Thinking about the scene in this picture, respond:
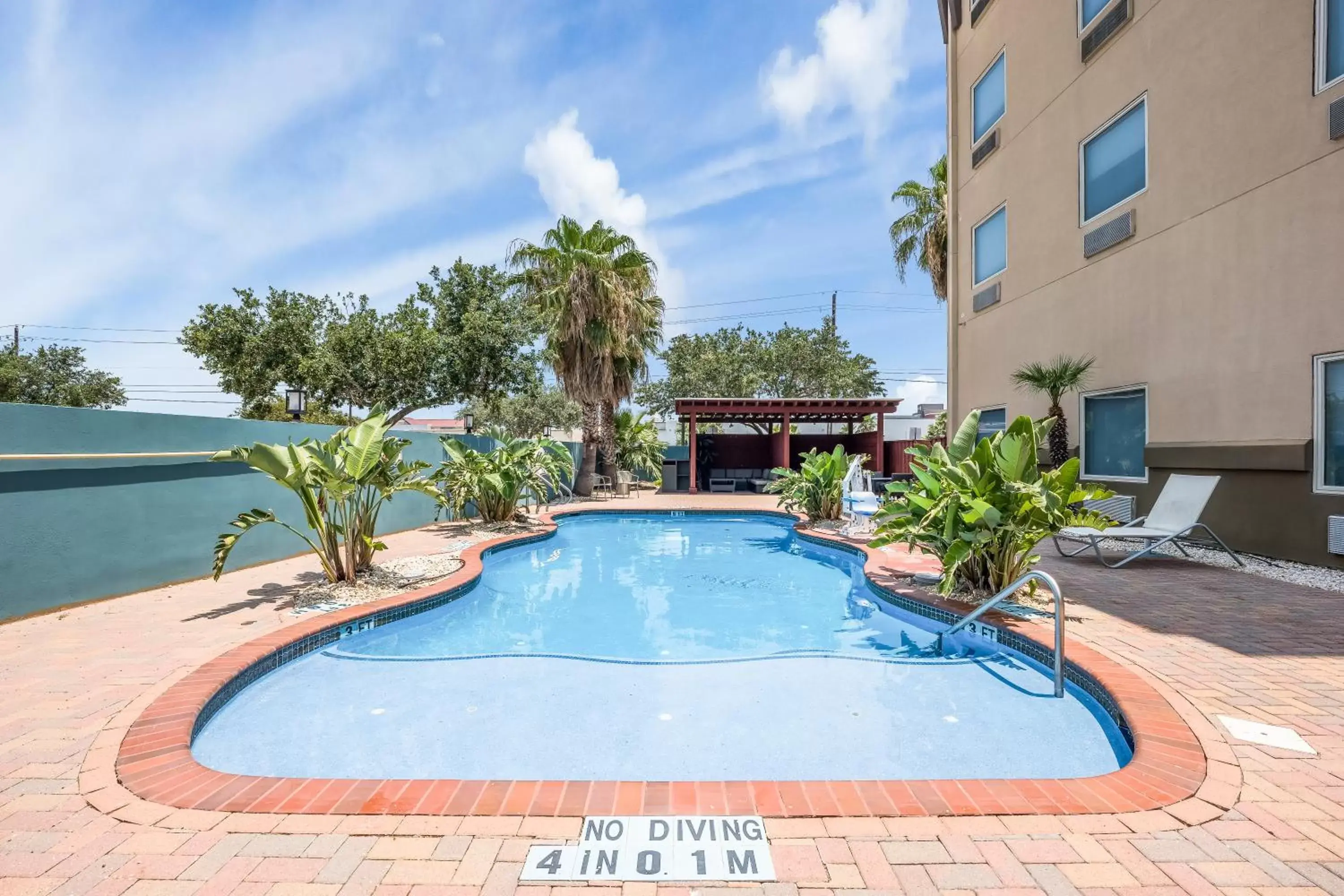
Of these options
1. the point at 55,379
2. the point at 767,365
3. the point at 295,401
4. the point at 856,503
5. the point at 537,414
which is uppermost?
the point at 767,365

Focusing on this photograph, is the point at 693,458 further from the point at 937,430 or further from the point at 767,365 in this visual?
the point at 767,365

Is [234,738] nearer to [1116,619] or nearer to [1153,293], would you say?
[1116,619]

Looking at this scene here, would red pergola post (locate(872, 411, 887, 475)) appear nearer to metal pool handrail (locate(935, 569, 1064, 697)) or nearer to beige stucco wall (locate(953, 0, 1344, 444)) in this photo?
beige stucco wall (locate(953, 0, 1344, 444))

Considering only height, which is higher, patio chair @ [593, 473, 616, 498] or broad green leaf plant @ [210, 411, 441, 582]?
broad green leaf plant @ [210, 411, 441, 582]

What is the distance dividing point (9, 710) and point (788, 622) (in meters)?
5.71

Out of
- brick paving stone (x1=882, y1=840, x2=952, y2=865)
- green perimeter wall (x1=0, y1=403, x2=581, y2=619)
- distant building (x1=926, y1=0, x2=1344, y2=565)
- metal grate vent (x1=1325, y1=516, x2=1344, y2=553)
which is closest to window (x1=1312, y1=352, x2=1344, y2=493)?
distant building (x1=926, y1=0, x2=1344, y2=565)

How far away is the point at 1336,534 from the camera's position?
6.46 meters

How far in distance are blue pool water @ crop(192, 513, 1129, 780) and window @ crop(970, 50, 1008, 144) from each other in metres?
10.9

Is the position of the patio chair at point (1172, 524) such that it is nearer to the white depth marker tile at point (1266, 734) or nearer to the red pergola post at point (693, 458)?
the white depth marker tile at point (1266, 734)

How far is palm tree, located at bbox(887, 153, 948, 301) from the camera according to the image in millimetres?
16391

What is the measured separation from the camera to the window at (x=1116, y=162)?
897cm

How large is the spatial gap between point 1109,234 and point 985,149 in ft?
15.0

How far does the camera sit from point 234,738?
3617mm

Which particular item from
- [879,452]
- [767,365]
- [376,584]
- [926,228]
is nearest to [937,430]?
[879,452]
